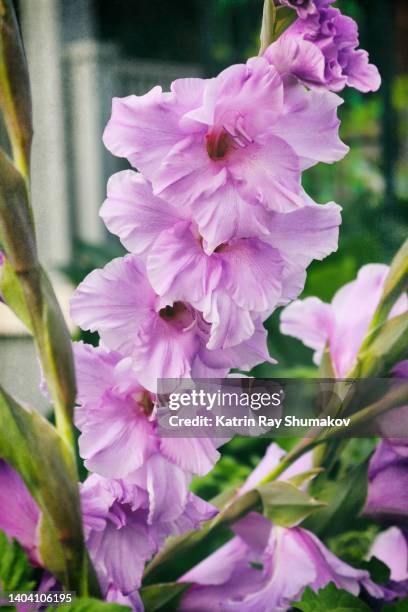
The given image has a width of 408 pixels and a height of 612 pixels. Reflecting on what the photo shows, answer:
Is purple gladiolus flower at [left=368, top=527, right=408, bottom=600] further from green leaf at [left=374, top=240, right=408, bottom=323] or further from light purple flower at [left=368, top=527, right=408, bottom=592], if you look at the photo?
green leaf at [left=374, top=240, right=408, bottom=323]

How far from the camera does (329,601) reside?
0.70 metres

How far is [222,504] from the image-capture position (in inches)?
30.3

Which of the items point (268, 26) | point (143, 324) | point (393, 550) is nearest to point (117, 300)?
point (143, 324)

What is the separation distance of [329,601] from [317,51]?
45 centimetres

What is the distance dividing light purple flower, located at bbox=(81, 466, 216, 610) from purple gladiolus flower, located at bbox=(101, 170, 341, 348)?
153 millimetres

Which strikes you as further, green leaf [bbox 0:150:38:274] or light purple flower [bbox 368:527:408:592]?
light purple flower [bbox 368:527:408:592]

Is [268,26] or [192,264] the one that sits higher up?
[268,26]

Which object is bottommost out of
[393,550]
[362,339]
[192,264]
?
[393,550]

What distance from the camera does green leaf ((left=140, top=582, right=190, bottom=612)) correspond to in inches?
29.0

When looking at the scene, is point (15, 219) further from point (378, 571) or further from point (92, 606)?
point (378, 571)

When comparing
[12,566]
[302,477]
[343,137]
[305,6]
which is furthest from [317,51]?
[12,566]

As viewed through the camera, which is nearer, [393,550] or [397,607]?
[397,607]

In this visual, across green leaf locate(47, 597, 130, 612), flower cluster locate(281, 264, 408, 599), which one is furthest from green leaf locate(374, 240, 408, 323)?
green leaf locate(47, 597, 130, 612)

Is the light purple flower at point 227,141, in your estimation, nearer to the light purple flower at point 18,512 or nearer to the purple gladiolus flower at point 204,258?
the purple gladiolus flower at point 204,258
